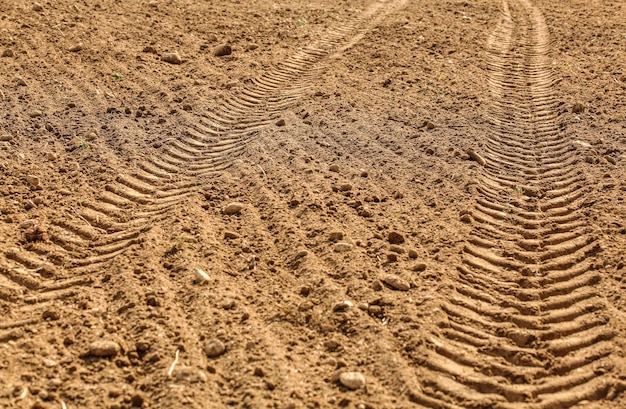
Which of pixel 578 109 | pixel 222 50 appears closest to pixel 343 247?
pixel 578 109

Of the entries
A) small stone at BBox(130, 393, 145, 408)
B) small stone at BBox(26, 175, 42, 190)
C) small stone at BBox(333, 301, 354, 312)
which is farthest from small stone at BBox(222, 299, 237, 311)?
small stone at BBox(26, 175, 42, 190)

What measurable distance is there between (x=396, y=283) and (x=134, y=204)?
2052 mm

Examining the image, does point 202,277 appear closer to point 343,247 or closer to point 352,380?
point 343,247

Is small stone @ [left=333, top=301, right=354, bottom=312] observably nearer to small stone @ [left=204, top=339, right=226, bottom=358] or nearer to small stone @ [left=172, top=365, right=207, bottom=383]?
small stone @ [left=204, top=339, right=226, bottom=358]

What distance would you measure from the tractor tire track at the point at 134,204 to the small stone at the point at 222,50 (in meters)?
0.72

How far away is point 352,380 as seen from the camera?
12.3 feet

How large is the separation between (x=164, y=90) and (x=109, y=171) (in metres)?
1.78

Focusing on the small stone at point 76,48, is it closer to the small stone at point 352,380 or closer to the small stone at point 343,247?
the small stone at point 343,247

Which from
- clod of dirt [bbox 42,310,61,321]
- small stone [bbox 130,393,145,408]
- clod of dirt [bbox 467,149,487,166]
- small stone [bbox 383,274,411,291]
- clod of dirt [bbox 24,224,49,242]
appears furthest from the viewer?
clod of dirt [bbox 467,149,487,166]

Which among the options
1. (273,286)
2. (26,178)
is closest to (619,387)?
(273,286)

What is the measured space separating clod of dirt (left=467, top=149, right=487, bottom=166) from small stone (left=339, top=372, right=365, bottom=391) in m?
2.91

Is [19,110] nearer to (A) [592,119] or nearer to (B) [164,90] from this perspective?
(B) [164,90]

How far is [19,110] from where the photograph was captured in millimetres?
6809

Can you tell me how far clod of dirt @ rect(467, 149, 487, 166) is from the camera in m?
6.19
